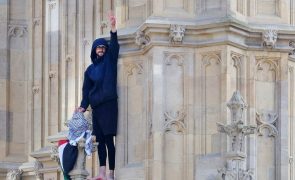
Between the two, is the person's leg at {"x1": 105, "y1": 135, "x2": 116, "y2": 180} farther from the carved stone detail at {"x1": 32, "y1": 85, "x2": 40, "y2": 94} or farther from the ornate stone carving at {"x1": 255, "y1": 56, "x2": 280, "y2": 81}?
the carved stone detail at {"x1": 32, "y1": 85, "x2": 40, "y2": 94}

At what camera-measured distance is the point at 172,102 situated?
25.2m

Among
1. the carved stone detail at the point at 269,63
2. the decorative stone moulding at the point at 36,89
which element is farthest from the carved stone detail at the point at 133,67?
the decorative stone moulding at the point at 36,89

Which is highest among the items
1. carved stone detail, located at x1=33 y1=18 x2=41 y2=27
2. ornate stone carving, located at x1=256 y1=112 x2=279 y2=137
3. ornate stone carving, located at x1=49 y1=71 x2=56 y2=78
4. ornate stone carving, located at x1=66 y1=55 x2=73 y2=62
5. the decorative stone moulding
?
carved stone detail, located at x1=33 y1=18 x2=41 y2=27

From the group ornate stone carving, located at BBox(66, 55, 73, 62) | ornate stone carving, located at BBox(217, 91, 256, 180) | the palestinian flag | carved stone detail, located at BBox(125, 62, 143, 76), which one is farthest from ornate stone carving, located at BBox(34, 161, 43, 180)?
ornate stone carving, located at BBox(217, 91, 256, 180)

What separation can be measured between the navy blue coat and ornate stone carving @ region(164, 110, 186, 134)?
0.94 meters

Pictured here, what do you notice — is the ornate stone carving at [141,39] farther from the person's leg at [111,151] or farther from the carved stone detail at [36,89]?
the carved stone detail at [36,89]

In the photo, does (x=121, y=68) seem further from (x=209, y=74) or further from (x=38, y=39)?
(x=38, y=39)

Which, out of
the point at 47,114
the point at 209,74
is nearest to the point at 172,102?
the point at 209,74

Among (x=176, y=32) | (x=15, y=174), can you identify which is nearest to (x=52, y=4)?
→ (x=15, y=174)

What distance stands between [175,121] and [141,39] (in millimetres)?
1321

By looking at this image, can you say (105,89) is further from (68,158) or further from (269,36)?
(269,36)

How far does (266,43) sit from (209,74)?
38.7 inches

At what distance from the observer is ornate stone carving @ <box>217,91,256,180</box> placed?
24188mm

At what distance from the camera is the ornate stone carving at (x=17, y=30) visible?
115 feet
